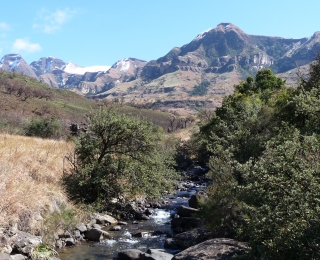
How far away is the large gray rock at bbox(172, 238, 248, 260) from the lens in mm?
9255

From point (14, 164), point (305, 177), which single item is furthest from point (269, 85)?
point (305, 177)

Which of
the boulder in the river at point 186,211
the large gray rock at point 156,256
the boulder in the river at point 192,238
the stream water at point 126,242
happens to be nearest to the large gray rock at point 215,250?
the large gray rock at point 156,256

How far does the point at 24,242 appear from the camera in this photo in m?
10.9

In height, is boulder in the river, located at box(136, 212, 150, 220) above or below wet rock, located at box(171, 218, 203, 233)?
below

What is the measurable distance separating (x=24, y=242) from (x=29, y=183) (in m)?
3.88

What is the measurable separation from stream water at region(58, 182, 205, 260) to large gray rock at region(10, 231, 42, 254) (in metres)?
1.64

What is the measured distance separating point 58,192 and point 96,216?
9.90 feet

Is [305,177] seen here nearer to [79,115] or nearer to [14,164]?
[14,164]

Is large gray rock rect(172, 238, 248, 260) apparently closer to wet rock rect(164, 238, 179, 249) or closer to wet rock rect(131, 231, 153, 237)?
wet rock rect(164, 238, 179, 249)

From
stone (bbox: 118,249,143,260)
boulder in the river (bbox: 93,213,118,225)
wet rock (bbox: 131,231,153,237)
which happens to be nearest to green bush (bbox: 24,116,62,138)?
boulder in the river (bbox: 93,213,118,225)

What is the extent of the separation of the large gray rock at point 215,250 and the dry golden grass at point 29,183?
19.8ft

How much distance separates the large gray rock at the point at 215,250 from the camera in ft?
30.4

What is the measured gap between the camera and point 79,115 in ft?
371

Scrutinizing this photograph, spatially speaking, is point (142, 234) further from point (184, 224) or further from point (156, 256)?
point (156, 256)
